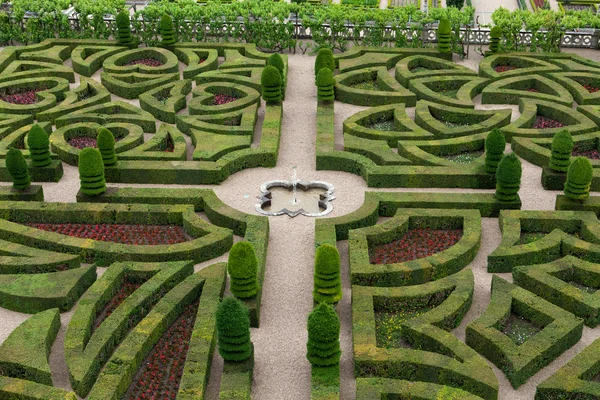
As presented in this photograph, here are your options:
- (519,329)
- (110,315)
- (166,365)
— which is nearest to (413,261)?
(519,329)

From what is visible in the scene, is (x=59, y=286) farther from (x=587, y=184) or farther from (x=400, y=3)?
(x=400, y=3)

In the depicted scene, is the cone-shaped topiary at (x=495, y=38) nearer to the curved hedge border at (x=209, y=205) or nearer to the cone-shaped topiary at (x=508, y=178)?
the cone-shaped topiary at (x=508, y=178)

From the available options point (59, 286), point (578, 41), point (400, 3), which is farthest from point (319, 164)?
point (400, 3)

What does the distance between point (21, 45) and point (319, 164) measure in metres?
21.8

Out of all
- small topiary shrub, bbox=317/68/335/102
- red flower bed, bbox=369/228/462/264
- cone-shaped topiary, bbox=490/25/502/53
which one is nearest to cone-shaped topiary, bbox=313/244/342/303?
red flower bed, bbox=369/228/462/264

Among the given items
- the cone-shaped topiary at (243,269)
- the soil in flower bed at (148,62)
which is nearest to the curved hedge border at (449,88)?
the soil in flower bed at (148,62)

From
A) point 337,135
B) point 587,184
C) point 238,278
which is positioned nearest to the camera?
point 238,278

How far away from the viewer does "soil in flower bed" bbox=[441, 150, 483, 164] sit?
106 feet

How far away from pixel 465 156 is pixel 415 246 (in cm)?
709

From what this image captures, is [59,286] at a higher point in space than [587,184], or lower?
lower

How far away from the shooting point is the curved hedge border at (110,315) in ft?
68.6

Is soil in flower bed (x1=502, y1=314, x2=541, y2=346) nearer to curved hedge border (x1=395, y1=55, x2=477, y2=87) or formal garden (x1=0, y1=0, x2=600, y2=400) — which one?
formal garden (x1=0, y1=0, x2=600, y2=400)

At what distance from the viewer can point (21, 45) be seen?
44938mm

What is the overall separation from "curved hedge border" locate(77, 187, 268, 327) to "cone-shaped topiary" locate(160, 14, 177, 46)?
15154 mm
